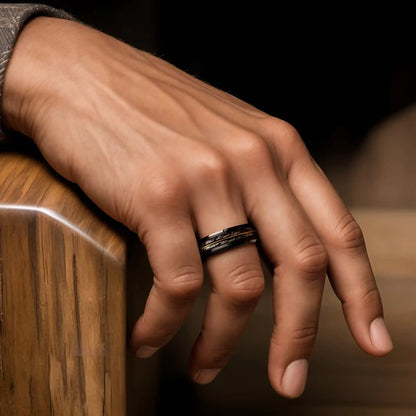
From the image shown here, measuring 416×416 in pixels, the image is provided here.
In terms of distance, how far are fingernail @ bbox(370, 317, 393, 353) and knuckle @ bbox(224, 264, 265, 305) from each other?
0.11m

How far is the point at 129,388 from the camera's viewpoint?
0.47 m

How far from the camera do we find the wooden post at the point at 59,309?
0.44 metres

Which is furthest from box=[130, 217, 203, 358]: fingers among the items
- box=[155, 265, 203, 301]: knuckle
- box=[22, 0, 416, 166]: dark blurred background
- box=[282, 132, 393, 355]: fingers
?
box=[22, 0, 416, 166]: dark blurred background

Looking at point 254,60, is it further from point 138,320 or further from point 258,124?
point 138,320

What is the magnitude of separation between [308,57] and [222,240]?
1325 mm

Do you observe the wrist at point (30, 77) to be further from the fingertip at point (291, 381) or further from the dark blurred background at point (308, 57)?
the dark blurred background at point (308, 57)

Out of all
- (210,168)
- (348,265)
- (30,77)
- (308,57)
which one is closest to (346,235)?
(348,265)

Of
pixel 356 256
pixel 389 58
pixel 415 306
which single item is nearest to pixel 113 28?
pixel 389 58

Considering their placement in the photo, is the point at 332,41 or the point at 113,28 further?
the point at 332,41

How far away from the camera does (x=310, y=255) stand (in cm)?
47

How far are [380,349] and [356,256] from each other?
0.07 m

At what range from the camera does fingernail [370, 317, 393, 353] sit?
19.8 inches

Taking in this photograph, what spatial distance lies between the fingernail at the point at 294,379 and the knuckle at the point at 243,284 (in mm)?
71

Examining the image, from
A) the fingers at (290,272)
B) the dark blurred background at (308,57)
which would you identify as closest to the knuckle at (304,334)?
the fingers at (290,272)
